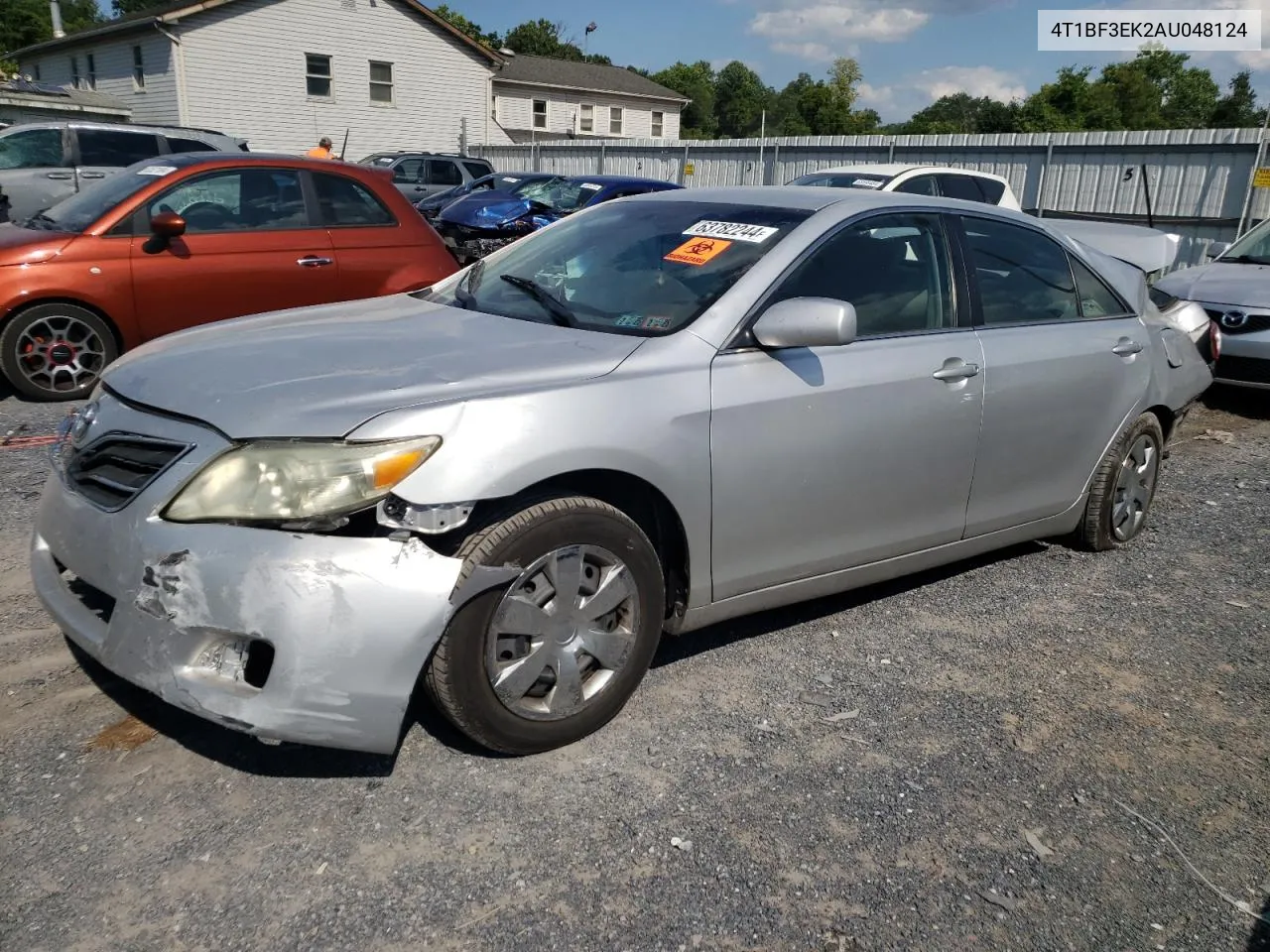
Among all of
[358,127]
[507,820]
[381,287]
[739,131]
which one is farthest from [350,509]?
[739,131]

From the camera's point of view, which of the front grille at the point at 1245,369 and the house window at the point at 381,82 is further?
the house window at the point at 381,82

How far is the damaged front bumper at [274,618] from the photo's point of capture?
250cm

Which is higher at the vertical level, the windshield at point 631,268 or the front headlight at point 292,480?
the windshield at point 631,268

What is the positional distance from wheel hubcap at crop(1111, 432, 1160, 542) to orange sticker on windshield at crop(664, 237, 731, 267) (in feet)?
7.91

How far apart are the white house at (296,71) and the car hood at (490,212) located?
1704 cm

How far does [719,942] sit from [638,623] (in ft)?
3.31

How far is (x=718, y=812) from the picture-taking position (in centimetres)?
278

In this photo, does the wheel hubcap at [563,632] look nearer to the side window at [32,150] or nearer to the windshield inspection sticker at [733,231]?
the windshield inspection sticker at [733,231]

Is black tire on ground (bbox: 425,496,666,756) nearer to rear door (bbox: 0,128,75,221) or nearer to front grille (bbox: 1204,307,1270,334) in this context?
A: front grille (bbox: 1204,307,1270,334)

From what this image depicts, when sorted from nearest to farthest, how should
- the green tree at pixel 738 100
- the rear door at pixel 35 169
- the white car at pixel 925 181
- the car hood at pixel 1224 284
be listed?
the car hood at pixel 1224 284, the white car at pixel 925 181, the rear door at pixel 35 169, the green tree at pixel 738 100

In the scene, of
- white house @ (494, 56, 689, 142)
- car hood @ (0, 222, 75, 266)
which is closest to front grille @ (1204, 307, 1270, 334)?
car hood @ (0, 222, 75, 266)

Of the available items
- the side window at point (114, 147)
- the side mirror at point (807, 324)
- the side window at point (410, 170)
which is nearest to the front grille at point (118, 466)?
the side mirror at point (807, 324)

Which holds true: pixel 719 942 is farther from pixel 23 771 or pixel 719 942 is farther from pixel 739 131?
pixel 739 131

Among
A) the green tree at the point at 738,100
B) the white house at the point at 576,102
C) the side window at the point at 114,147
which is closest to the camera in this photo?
the side window at the point at 114,147
